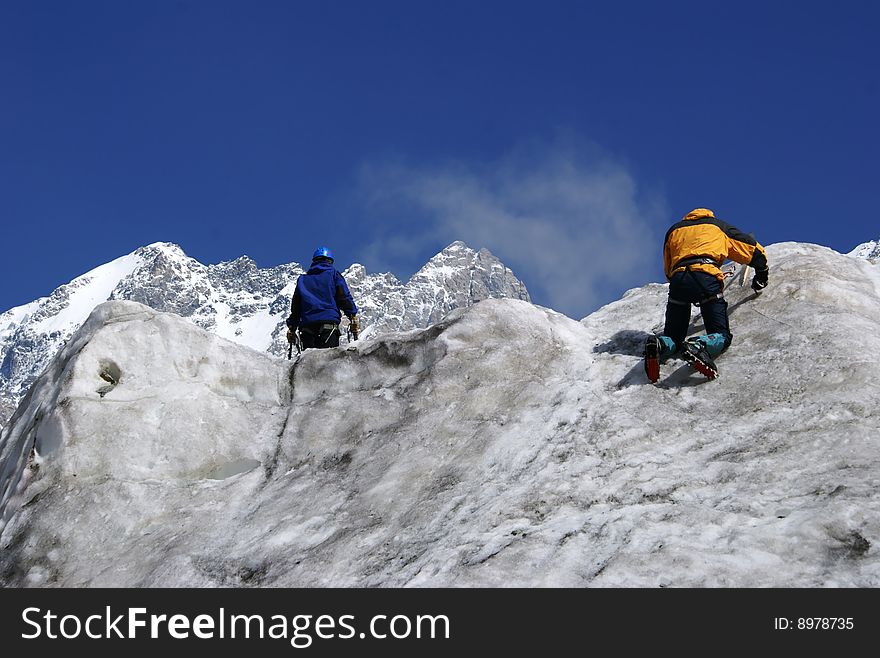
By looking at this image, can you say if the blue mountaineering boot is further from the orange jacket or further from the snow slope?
the orange jacket

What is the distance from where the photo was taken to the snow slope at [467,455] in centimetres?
701

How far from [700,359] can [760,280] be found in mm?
2411

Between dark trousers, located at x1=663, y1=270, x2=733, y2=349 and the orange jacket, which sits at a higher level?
the orange jacket

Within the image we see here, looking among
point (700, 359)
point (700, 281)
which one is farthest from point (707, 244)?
point (700, 359)

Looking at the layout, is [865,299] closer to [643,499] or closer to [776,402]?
[776,402]

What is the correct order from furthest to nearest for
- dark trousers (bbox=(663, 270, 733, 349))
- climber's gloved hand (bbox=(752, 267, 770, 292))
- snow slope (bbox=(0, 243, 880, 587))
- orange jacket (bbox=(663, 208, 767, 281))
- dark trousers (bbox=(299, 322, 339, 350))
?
dark trousers (bbox=(299, 322, 339, 350)) < climber's gloved hand (bbox=(752, 267, 770, 292)) < orange jacket (bbox=(663, 208, 767, 281)) < dark trousers (bbox=(663, 270, 733, 349)) < snow slope (bbox=(0, 243, 880, 587))

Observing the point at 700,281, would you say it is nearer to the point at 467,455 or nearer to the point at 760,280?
the point at 760,280

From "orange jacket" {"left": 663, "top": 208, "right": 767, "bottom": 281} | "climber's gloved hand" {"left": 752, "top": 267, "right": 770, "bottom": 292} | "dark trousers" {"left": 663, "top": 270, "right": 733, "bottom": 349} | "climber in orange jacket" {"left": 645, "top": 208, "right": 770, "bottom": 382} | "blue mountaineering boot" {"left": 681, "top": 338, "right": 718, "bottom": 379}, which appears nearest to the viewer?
"blue mountaineering boot" {"left": 681, "top": 338, "right": 718, "bottom": 379}

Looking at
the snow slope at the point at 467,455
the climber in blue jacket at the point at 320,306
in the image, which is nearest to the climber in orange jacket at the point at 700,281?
the snow slope at the point at 467,455

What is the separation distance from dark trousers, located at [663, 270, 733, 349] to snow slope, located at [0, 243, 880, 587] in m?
0.36

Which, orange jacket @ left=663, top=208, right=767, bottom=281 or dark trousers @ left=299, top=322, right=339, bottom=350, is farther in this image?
dark trousers @ left=299, top=322, right=339, bottom=350

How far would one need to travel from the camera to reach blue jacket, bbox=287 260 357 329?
15.3 meters

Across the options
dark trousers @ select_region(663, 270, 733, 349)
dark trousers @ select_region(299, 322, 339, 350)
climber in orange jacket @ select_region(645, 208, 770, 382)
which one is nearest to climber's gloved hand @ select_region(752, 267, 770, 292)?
climber in orange jacket @ select_region(645, 208, 770, 382)

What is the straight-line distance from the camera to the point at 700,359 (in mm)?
9766
